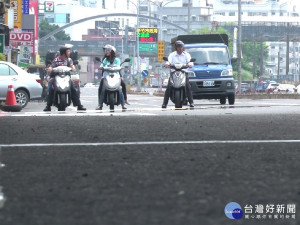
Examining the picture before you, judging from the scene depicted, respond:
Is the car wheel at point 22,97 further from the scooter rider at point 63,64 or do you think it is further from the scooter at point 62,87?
the scooter at point 62,87

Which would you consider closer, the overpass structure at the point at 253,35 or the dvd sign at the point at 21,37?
the dvd sign at the point at 21,37

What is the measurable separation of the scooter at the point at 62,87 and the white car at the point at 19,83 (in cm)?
770

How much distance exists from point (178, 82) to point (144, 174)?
57.8 ft

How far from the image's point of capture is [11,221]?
5254 mm

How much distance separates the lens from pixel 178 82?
25141 mm

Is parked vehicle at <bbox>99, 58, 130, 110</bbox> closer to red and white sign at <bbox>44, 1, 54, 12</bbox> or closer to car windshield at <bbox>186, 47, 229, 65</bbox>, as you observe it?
car windshield at <bbox>186, 47, 229, 65</bbox>

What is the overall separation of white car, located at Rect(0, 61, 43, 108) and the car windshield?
5.51 metres

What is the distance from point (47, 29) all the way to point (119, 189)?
190 metres

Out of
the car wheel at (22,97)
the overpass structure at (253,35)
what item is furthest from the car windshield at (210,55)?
the overpass structure at (253,35)

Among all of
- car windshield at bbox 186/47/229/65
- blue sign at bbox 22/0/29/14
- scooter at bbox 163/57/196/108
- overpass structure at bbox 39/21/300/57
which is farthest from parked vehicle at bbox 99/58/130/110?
overpass structure at bbox 39/21/300/57

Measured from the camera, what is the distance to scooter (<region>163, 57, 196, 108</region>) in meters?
25.1

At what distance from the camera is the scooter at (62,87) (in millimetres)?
23656

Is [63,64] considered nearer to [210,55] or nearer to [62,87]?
[62,87]

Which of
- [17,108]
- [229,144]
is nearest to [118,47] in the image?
[17,108]
